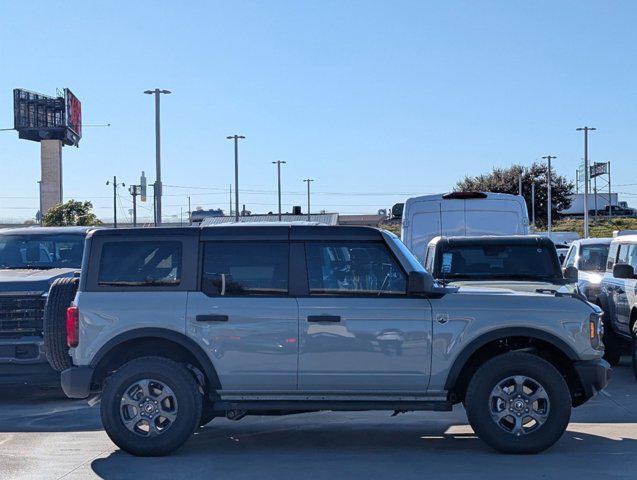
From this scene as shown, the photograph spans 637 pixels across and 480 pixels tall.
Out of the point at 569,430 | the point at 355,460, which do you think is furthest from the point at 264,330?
the point at 569,430

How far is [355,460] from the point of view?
310 inches

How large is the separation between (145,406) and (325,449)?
168 centimetres

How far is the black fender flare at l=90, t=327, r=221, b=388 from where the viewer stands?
311 inches

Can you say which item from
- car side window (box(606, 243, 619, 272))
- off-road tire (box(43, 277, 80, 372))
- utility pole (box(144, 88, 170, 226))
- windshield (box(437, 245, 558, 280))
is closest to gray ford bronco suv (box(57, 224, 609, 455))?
off-road tire (box(43, 277, 80, 372))

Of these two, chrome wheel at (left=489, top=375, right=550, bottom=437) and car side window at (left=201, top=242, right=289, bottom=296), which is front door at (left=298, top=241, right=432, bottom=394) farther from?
chrome wheel at (left=489, top=375, right=550, bottom=437)

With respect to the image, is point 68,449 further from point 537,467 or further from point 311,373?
point 537,467

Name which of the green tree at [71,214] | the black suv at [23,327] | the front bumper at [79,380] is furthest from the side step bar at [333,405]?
the green tree at [71,214]

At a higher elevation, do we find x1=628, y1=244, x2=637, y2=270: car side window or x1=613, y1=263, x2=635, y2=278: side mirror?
x1=628, y1=244, x2=637, y2=270: car side window

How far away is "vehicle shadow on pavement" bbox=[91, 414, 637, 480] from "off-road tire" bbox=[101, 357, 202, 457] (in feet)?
0.42

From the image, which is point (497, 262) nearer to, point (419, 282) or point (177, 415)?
point (419, 282)

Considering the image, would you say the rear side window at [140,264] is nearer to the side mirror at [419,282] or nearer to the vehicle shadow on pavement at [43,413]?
the side mirror at [419,282]

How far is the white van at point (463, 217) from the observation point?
1471 centimetres

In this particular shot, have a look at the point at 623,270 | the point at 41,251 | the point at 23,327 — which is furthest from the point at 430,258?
the point at 41,251

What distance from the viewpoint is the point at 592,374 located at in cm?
782
